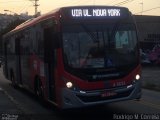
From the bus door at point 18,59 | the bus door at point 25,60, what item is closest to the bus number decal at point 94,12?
the bus door at point 25,60

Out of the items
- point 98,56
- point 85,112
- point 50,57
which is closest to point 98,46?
point 98,56

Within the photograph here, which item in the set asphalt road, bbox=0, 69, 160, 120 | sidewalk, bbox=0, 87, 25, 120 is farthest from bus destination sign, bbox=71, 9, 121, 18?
sidewalk, bbox=0, 87, 25, 120

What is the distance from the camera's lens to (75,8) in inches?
512

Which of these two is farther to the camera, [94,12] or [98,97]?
[94,12]

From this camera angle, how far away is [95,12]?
13.2 m

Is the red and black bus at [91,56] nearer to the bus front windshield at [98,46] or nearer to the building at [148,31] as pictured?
the bus front windshield at [98,46]

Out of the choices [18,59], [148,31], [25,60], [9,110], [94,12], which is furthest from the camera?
[148,31]

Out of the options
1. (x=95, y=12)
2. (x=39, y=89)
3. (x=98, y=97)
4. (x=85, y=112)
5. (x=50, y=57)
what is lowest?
(x=85, y=112)

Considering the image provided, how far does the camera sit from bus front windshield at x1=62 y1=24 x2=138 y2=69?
12.5m

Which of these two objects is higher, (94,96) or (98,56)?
(98,56)

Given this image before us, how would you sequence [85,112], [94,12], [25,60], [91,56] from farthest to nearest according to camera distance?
[25,60]
[85,112]
[94,12]
[91,56]

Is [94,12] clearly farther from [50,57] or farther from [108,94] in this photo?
[108,94]

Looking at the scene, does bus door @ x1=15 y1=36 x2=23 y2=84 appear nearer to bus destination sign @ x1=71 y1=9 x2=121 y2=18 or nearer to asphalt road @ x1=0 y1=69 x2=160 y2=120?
asphalt road @ x1=0 y1=69 x2=160 y2=120

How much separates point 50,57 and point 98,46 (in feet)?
5.62
